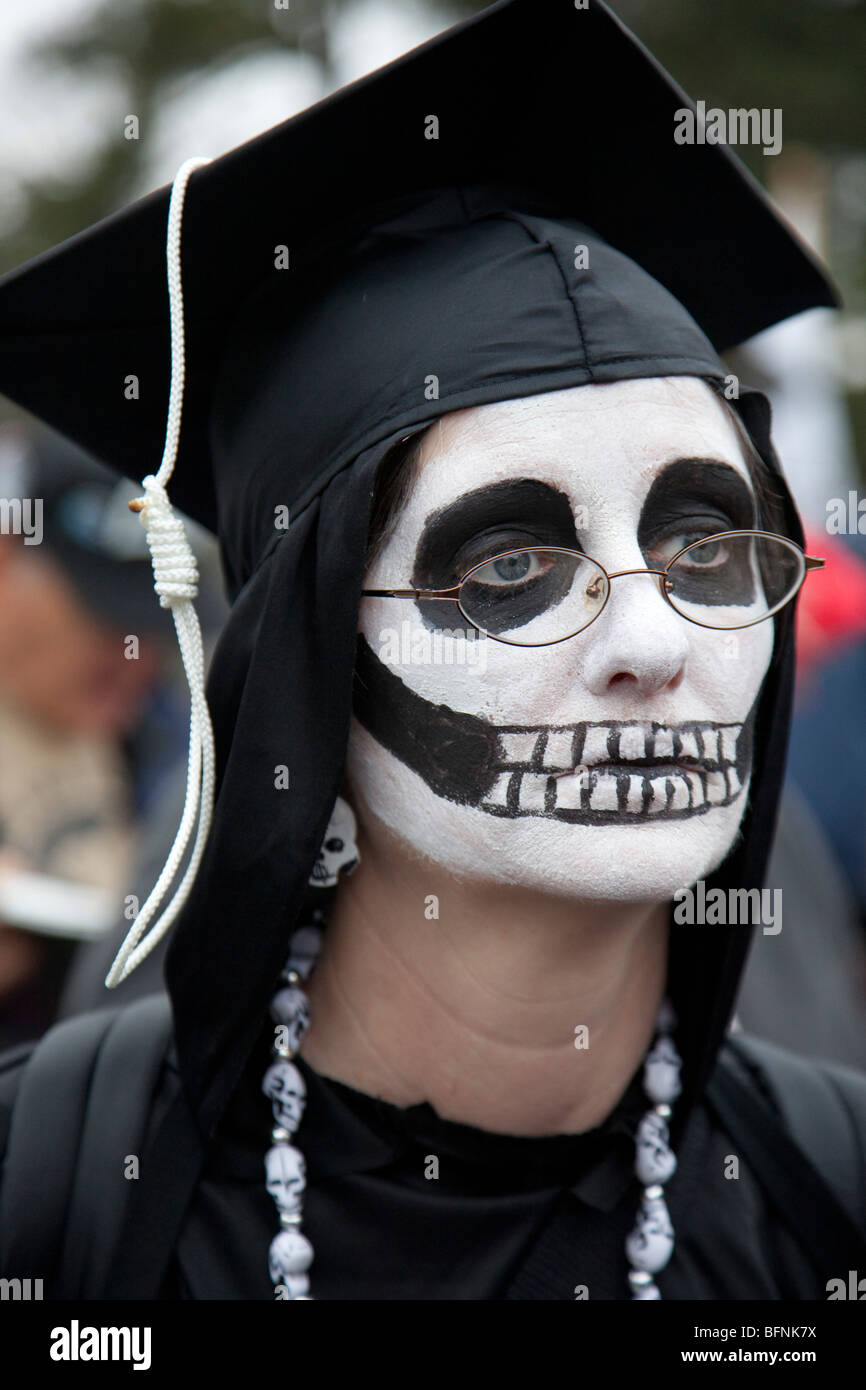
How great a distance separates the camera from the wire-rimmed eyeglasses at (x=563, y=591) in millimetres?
2082

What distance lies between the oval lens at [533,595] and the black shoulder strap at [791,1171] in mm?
978

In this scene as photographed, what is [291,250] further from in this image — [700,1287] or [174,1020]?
[700,1287]

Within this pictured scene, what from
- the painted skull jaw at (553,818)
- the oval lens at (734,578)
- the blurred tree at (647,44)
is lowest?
the painted skull jaw at (553,818)

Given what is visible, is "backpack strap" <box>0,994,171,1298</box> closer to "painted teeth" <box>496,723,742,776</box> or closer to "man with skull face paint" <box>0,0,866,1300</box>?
"man with skull face paint" <box>0,0,866,1300</box>

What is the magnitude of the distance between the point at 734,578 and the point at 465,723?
507 millimetres

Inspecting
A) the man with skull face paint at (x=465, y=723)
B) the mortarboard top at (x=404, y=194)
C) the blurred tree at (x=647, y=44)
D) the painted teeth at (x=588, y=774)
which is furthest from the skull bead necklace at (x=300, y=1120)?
the blurred tree at (x=647, y=44)

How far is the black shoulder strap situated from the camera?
2334 mm

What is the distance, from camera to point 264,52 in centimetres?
1216

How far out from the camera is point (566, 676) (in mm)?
2068

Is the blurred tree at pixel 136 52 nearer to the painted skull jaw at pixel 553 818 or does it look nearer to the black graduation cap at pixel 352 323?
the black graduation cap at pixel 352 323

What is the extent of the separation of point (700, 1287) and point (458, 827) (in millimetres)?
884

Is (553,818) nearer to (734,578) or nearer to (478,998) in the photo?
(478,998)

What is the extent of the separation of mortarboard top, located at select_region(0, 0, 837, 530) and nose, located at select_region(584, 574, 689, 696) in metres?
0.75

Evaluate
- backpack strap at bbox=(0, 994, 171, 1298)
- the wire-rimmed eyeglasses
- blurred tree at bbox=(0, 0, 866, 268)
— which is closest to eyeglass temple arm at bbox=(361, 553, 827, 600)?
the wire-rimmed eyeglasses
